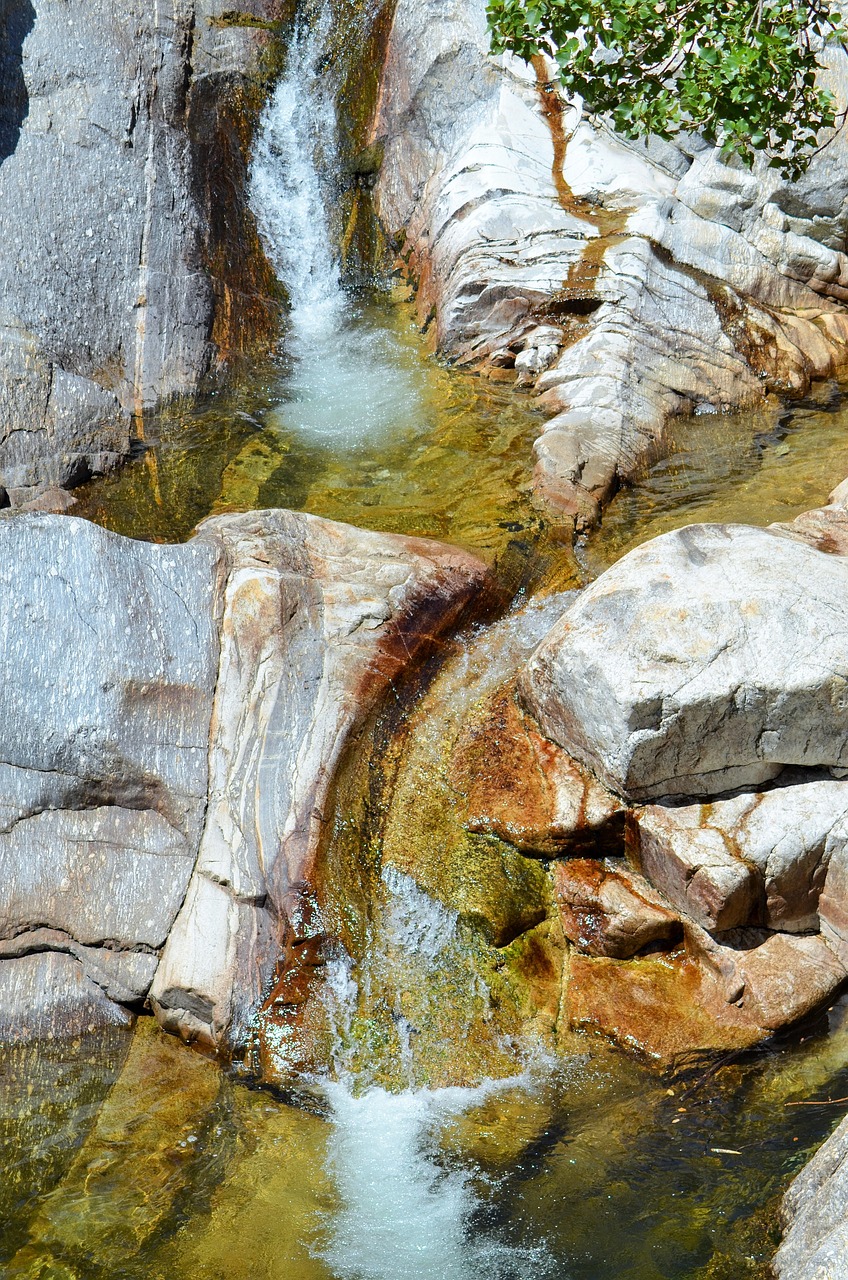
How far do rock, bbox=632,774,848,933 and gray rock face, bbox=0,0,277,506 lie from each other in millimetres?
5593

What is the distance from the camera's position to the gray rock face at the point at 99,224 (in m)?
8.78

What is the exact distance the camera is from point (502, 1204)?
4.45 metres

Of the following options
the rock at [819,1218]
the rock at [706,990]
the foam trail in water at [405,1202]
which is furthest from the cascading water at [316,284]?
the rock at [819,1218]

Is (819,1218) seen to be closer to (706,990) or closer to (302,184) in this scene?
(706,990)

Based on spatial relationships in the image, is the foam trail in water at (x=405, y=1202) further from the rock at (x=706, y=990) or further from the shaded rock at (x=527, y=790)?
the shaded rock at (x=527, y=790)

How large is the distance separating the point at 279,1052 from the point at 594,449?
5.11 metres

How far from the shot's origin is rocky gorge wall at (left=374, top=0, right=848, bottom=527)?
927 centimetres

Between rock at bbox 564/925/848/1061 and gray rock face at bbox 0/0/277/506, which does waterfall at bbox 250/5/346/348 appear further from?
rock at bbox 564/925/848/1061

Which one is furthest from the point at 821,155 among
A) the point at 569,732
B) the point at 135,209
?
the point at 569,732

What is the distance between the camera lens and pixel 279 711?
19.2 feet

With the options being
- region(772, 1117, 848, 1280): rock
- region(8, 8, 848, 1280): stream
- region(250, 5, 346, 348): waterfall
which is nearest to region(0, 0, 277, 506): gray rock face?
region(250, 5, 346, 348): waterfall

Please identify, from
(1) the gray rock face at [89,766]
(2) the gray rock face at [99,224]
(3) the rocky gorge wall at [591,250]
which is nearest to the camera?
(1) the gray rock face at [89,766]

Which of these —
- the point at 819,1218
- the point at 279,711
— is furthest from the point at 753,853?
the point at 279,711

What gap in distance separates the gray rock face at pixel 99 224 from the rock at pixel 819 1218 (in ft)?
22.6
